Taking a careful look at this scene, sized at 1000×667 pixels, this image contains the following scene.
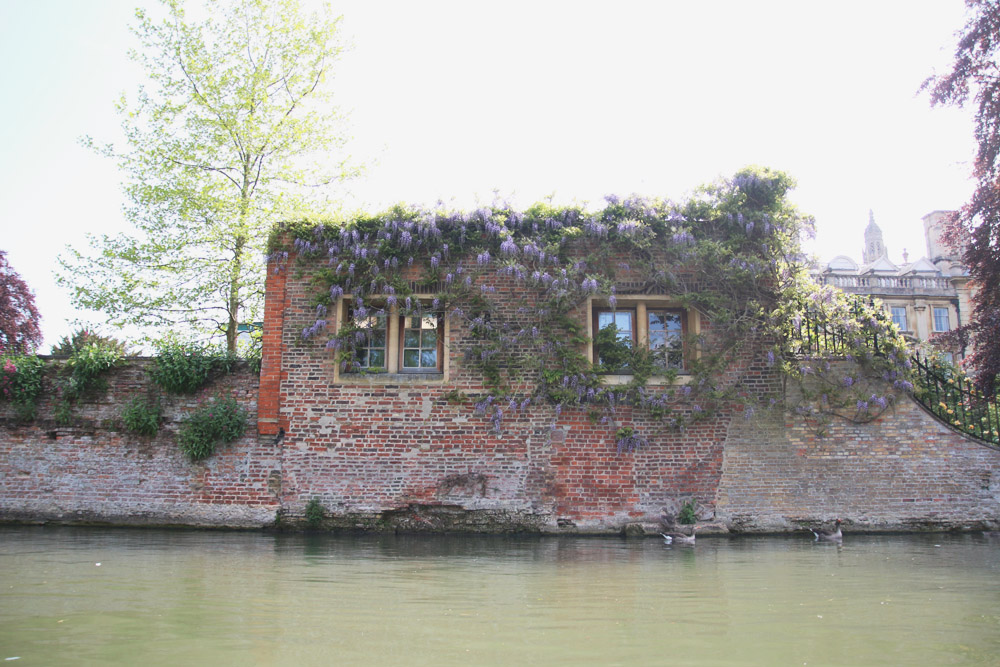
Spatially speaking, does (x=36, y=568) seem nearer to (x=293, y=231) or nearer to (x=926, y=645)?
→ (x=293, y=231)

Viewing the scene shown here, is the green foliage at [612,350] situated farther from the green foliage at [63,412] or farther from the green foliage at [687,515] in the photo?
the green foliage at [63,412]

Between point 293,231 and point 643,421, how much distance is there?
6.25 meters

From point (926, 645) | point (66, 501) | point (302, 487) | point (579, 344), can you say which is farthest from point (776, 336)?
point (66, 501)

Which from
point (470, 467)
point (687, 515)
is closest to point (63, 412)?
point (470, 467)

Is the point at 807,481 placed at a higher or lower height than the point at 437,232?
lower

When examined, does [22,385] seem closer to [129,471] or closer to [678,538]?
[129,471]

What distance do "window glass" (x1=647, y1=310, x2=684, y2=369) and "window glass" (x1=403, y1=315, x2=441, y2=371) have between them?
3450 mm

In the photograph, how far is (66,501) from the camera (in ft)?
33.8

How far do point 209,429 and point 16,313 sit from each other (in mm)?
11855

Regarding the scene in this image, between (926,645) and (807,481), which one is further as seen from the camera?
(807,481)

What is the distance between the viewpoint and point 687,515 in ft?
32.5

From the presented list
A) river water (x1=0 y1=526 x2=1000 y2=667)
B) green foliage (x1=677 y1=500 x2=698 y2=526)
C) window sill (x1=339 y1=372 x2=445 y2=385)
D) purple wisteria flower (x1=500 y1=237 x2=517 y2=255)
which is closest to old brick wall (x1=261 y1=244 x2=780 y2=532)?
window sill (x1=339 y1=372 x2=445 y2=385)

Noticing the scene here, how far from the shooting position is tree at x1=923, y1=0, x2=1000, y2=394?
11805 mm

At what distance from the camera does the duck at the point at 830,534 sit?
940cm
